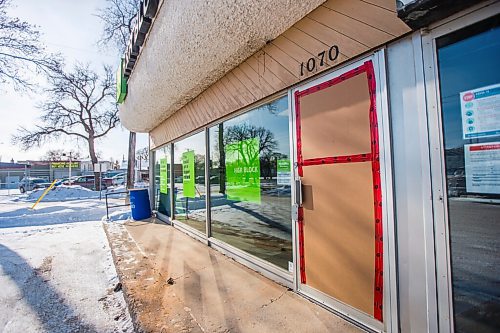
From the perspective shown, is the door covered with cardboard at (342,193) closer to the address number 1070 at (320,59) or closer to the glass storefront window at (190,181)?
the address number 1070 at (320,59)

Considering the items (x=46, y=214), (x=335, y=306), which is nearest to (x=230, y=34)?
(x=335, y=306)

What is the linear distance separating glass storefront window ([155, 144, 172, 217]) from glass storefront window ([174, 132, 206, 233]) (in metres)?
0.66

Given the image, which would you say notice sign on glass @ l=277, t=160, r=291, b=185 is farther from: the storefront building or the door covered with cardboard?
the door covered with cardboard

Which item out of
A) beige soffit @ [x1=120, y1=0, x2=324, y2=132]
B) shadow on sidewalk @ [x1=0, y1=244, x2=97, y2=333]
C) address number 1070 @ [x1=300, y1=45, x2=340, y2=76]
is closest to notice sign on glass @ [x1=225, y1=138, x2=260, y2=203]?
beige soffit @ [x1=120, y1=0, x2=324, y2=132]

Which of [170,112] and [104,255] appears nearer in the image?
[104,255]

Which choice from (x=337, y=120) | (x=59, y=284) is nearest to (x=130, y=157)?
(x=59, y=284)

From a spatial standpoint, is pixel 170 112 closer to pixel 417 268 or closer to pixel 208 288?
pixel 208 288

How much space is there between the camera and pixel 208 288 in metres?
2.88

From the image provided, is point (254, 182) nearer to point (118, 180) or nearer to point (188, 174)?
point (188, 174)

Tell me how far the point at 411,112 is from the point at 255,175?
203 centimetres

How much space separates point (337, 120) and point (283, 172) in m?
0.96

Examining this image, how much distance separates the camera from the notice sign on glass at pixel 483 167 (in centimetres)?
141

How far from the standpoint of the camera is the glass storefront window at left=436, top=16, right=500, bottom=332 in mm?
1429

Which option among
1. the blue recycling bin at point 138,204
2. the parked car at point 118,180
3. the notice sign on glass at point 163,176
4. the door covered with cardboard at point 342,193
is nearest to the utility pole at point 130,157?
the blue recycling bin at point 138,204
